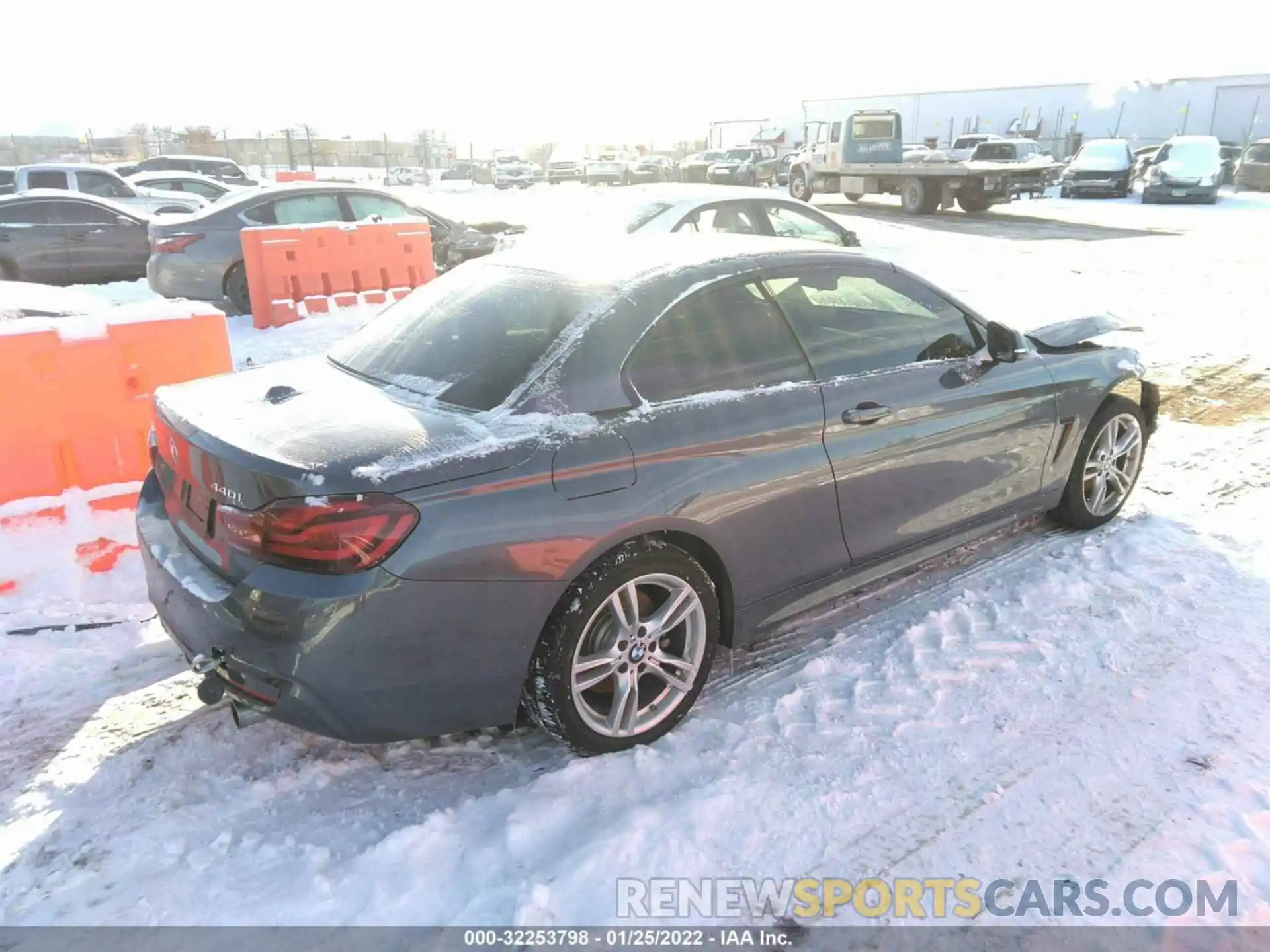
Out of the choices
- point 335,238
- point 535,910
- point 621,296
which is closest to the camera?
point 535,910

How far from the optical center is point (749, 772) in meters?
2.92

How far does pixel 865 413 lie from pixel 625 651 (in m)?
1.37

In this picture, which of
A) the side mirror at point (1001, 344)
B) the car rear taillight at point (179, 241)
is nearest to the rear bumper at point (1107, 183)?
the car rear taillight at point (179, 241)

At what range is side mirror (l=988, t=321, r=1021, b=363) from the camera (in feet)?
13.5

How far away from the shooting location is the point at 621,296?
125 inches

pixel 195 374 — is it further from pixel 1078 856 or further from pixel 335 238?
pixel 335 238

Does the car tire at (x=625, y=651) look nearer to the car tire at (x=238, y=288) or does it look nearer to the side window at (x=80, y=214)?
the car tire at (x=238, y=288)

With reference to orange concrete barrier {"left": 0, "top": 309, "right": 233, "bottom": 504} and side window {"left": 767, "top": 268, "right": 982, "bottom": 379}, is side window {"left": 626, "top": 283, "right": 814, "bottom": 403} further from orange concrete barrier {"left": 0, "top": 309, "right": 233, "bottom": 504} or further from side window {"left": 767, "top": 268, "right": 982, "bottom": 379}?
orange concrete barrier {"left": 0, "top": 309, "right": 233, "bottom": 504}

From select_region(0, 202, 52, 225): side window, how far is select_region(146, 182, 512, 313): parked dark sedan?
2905 mm

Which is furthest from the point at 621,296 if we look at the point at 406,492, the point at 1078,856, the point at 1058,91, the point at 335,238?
the point at 1058,91

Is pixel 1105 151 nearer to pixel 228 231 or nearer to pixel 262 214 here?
pixel 262 214

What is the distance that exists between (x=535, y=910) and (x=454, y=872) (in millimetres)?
276

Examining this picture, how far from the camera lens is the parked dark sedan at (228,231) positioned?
1023 cm

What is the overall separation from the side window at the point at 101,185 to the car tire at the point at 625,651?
52.1 feet
